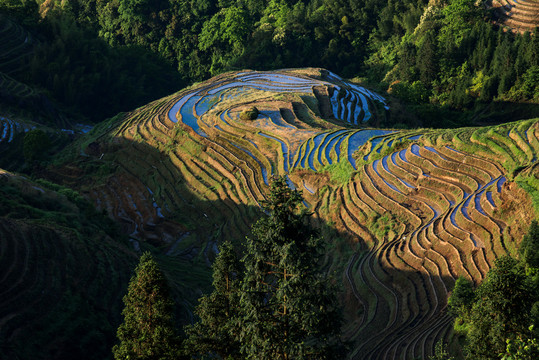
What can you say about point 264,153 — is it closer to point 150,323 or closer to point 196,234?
point 196,234

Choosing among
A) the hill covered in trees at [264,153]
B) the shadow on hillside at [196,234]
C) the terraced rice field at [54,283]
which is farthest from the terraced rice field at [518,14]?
the terraced rice field at [54,283]

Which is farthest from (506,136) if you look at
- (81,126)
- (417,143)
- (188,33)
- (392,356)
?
(188,33)

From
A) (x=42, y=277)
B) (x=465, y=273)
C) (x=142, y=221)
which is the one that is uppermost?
(x=42, y=277)

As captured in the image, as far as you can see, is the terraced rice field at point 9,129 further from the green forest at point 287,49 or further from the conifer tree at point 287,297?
the conifer tree at point 287,297

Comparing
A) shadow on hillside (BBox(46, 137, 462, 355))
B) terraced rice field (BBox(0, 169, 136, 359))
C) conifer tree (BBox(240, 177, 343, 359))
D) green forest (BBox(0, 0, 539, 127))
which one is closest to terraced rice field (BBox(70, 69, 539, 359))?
shadow on hillside (BBox(46, 137, 462, 355))

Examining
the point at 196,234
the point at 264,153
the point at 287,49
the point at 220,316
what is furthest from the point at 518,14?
the point at 220,316

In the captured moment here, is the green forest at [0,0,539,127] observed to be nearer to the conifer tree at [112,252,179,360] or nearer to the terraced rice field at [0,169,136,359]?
the terraced rice field at [0,169,136,359]

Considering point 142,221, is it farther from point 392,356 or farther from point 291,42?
point 291,42
